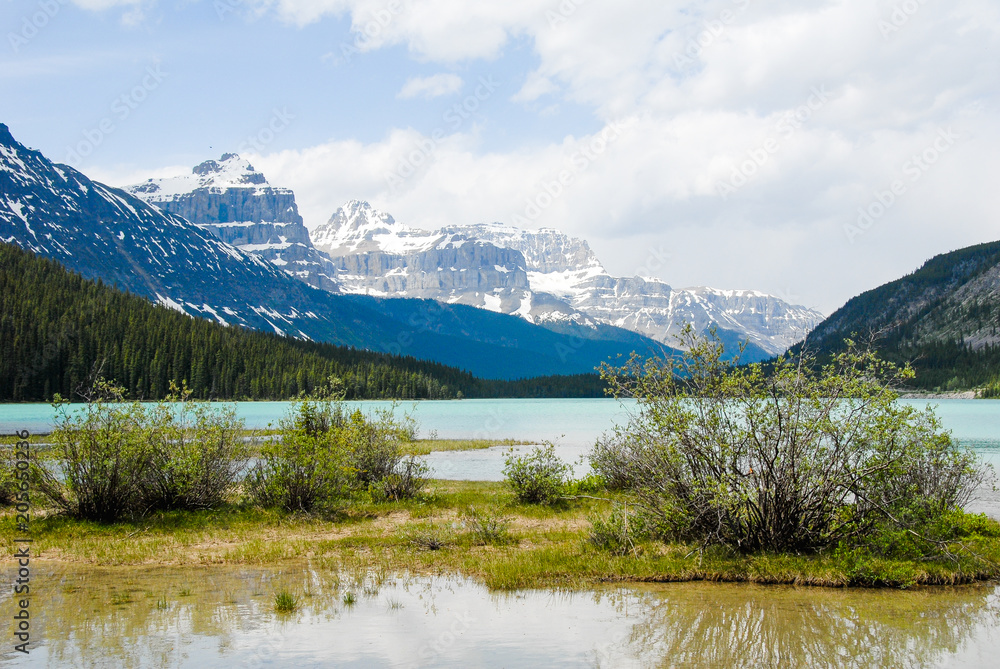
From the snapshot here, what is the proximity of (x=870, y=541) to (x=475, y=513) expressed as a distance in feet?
38.8

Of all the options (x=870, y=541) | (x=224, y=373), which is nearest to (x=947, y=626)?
(x=870, y=541)

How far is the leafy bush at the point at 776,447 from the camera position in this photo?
15.7 metres

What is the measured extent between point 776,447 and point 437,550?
31.8 ft

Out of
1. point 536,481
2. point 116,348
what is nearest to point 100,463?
point 536,481

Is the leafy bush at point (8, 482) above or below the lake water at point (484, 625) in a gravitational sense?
above

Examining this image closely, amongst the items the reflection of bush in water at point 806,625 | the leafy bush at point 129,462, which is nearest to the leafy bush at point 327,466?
the leafy bush at point 129,462

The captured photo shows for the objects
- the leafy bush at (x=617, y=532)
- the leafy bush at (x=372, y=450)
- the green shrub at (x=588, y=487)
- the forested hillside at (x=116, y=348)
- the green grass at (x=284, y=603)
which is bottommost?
the green shrub at (x=588, y=487)

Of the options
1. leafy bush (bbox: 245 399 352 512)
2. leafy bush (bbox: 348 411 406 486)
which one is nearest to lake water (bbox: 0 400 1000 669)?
leafy bush (bbox: 245 399 352 512)

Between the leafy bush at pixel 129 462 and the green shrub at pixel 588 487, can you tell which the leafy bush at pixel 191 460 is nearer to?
the leafy bush at pixel 129 462

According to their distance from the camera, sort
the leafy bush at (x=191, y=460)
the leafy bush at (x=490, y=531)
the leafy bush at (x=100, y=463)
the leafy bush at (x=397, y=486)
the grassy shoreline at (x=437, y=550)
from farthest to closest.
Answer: the leafy bush at (x=397, y=486), the leafy bush at (x=191, y=460), the leafy bush at (x=100, y=463), the leafy bush at (x=490, y=531), the grassy shoreline at (x=437, y=550)

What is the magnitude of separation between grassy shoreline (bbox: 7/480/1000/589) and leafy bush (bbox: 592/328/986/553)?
95cm

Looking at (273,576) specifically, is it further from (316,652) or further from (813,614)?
(813,614)

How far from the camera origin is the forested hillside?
14262cm

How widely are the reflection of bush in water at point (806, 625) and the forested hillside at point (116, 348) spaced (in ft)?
467
